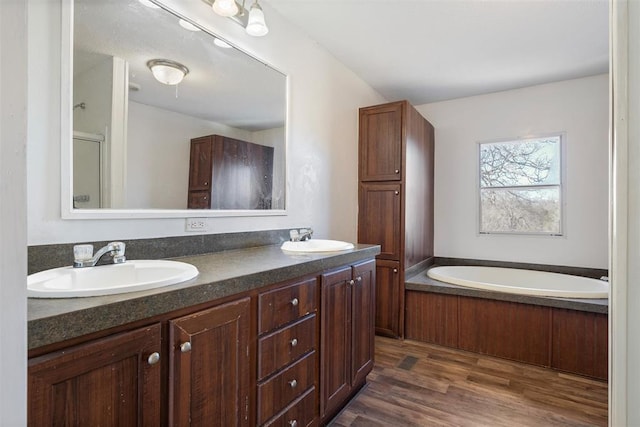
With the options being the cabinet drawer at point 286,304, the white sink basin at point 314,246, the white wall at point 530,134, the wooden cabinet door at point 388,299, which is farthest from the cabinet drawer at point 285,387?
the white wall at point 530,134

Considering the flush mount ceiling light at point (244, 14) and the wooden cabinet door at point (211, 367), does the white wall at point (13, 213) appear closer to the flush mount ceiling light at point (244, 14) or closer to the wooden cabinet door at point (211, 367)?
the wooden cabinet door at point (211, 367)

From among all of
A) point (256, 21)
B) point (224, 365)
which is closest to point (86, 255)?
point (224, 365)

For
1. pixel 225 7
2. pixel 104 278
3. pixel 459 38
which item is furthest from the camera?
pixel 459 38

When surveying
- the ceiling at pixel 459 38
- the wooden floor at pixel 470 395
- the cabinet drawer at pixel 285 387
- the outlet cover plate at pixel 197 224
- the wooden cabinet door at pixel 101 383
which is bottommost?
the wooden floor at pixel 470 395

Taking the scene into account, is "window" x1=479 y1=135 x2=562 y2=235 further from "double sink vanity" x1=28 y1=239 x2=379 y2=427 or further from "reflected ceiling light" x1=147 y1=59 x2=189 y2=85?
"reflected ceiling light" x1=147 y1=59 x2=189 y2=85

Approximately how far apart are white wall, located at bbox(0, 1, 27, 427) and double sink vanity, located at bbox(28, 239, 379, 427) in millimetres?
217

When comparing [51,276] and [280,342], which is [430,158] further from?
[51,276]

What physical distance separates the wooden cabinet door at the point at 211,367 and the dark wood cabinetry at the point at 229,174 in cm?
76

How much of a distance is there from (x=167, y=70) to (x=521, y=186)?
3.53 m

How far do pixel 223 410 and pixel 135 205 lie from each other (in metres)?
0.91

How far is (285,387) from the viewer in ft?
4.55

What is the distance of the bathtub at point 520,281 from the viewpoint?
2629 millimetres

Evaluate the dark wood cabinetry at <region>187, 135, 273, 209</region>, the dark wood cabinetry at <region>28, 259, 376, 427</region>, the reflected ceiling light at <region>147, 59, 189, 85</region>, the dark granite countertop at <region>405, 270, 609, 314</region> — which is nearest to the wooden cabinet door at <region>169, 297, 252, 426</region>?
the dark wood cabinetry at <region>28, 259, 376, 427</region>

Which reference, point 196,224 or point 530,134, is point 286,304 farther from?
point 530,134
